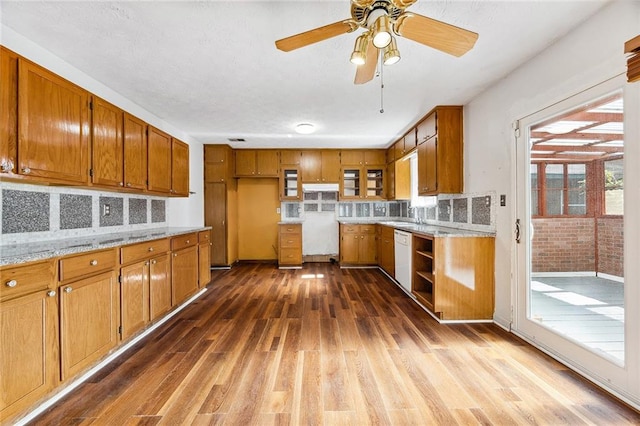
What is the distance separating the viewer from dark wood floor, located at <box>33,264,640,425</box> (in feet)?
5.03

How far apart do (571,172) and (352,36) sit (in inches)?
77.7

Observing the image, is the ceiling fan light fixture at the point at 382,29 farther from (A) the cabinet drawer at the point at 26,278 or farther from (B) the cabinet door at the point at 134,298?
(B) the cabinet door at the point at 134,298

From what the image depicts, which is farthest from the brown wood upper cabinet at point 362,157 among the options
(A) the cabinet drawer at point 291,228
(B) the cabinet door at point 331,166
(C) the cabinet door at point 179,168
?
(C) the cabinet door at point 179,168

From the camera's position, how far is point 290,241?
5.38 metres

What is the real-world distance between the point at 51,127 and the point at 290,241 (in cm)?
390

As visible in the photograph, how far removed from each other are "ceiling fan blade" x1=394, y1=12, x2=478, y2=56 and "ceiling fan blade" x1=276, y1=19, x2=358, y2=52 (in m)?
0.25

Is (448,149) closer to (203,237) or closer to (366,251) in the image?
(366,251)

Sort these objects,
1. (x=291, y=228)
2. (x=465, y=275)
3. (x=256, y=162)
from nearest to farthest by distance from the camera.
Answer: (x=465, y=275) → (x=291, y=228) → (x=256, y=162)

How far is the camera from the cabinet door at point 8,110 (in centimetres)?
159

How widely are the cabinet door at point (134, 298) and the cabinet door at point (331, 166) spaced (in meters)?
3.80

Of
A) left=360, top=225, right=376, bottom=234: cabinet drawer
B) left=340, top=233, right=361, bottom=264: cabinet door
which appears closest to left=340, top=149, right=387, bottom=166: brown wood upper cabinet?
left=360, top=225, right=376, bottom=234: cabinet drawer

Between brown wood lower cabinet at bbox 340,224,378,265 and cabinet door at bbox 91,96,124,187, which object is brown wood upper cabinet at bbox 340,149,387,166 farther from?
cabinet door at bbox 91,96,124,187

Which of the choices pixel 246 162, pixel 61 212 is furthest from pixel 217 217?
pixel 61 212

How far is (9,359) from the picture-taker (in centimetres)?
138
